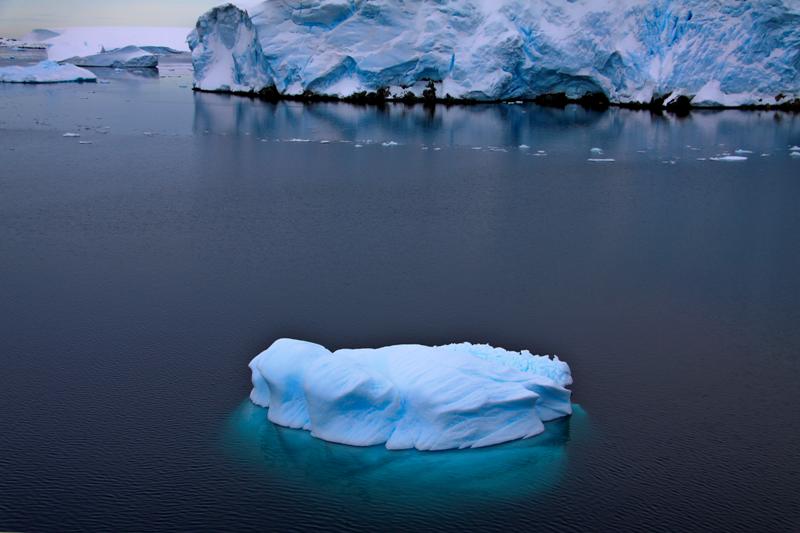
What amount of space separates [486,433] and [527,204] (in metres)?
6.34

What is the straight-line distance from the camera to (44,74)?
29281mm

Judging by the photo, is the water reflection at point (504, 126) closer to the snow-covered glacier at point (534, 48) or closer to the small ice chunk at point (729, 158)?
the small ice chunk at point (729, 158)

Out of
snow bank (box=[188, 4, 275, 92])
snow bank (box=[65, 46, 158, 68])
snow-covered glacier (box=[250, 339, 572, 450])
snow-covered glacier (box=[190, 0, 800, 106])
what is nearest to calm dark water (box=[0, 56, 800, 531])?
snow-covered glacier (box=[250, 339, 572, 450])

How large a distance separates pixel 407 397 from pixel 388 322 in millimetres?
1762

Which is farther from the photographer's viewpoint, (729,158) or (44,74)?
(44,74)

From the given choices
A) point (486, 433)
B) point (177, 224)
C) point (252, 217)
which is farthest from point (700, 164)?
point (486, 433)

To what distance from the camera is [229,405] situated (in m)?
5.38

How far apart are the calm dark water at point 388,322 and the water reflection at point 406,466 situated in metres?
0.02

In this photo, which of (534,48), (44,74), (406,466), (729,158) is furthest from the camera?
(44,74)

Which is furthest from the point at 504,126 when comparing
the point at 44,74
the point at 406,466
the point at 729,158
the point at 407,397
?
the point at 44,74

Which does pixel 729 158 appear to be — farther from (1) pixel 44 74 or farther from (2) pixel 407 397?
(1) pixel 44 74

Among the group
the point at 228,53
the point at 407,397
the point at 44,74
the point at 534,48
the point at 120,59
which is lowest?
the point at 407,397

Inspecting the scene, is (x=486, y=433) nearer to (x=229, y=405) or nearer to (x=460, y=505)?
(x=460, y=505)

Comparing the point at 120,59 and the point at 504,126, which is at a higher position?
the point at 120,59
